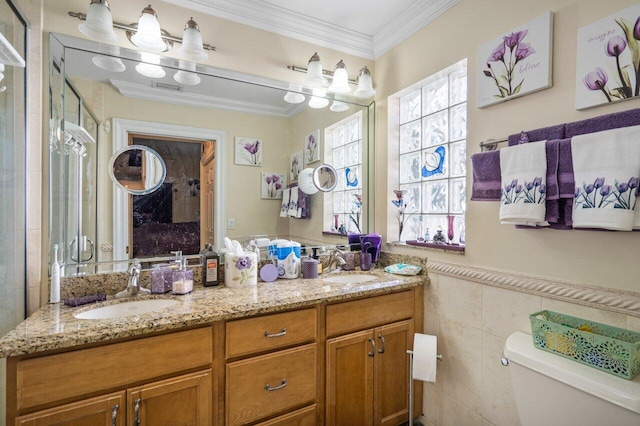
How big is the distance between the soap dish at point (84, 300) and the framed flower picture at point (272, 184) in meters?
0.97

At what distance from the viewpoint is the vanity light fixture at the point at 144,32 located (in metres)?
1.39

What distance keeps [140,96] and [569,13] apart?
1978 mm

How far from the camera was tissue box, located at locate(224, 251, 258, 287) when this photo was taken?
163 centimetres

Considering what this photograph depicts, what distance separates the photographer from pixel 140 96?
63.6 inches

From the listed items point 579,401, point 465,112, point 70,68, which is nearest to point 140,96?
point 70,68

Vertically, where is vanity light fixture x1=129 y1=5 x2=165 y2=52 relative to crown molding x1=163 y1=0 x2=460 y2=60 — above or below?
below

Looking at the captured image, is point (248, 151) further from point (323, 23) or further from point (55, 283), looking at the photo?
point (55, 283)

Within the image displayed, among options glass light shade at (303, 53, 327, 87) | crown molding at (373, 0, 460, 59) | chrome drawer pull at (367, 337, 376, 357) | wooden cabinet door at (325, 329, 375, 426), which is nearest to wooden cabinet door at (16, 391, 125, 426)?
wooden cabinet door at (325, 329, 375, 426)

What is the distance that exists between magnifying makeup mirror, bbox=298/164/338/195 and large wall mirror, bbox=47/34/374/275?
7cm

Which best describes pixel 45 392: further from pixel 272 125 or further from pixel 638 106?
pixel 638 106

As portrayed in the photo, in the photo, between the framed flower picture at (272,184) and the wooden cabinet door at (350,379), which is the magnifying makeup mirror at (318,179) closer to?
the framed flower picture at (272,184)

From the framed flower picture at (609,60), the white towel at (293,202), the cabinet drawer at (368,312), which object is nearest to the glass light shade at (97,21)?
the white towel at (293,202)

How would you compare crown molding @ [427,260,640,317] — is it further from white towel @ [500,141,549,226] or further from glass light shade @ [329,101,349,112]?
glass light shade @ [329,101,349,112]

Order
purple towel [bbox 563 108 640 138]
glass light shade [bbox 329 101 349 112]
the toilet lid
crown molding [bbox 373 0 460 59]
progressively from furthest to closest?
glass light shade [bbox 329 101 349 112], crown molding [bbox 373 0 460 59], purple towel [bbox 563 108 640 138], the toilet lid
